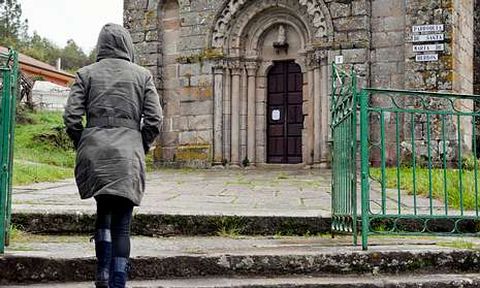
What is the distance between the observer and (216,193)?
7887 mm

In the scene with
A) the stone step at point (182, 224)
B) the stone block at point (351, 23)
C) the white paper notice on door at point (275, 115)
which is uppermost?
the stone block at point (351, 23)

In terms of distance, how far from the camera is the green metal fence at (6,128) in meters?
4.01

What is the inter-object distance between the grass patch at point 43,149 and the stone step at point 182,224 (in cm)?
498

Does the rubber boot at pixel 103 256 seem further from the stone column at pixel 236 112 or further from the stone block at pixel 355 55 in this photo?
the stone column at pixel 236 112

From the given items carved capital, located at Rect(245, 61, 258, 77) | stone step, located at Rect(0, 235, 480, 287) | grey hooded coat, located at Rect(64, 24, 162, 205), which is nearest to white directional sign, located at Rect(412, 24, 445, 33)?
carved capital, located at Rect(245, 61, 258, 77)

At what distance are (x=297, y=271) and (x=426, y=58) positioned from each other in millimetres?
8742

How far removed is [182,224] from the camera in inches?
205

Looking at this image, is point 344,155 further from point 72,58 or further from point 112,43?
point 72,58

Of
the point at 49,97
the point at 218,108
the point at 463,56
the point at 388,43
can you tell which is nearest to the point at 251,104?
the point at 218,108

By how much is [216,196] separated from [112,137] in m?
3.95

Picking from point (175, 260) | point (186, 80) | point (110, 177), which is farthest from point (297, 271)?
point (186, 80)

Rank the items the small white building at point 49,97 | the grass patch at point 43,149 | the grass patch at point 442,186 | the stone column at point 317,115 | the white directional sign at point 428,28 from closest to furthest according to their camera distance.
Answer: the grass patch at point 442,186, the grass patch at point 43,149, the white directional sign at point 428,28, the stone column at point 317,115, the small white building at point 49,97

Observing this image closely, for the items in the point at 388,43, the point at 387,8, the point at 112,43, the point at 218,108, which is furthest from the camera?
the point at 218,108

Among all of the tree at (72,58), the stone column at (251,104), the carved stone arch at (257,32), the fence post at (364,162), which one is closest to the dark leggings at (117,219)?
the fence post at (364,162)
